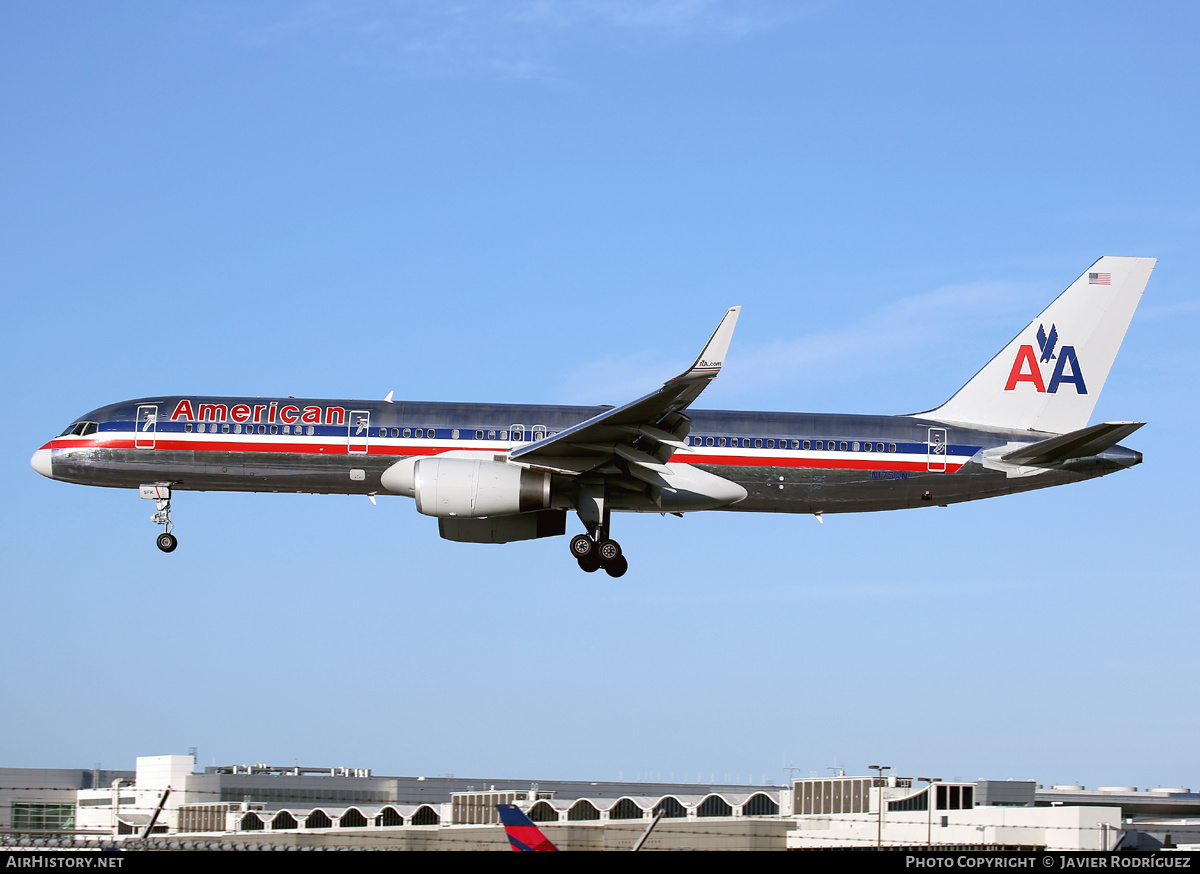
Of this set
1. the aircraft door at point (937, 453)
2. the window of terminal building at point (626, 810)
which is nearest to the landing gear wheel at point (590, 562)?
the window of terminal building at point (626, 810)

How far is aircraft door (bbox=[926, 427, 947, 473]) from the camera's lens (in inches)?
1540

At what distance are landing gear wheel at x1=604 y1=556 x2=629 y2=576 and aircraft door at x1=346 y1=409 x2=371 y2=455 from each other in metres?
7.80

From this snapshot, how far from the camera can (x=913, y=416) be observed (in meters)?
40.9

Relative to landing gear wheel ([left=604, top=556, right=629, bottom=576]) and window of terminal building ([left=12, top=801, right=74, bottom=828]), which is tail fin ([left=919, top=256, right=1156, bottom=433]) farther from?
window of terminal building ([left=12, top=801, right=74, bottom=828])

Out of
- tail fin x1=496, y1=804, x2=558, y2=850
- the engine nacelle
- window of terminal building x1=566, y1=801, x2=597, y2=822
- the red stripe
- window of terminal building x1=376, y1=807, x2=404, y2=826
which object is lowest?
window of terminal building x1=376, y1=807, x2=404, y2=826

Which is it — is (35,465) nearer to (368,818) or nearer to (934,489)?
(368,818)

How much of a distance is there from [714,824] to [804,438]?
40.6ft

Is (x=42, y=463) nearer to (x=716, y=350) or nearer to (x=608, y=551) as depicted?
(x=608, y=551)

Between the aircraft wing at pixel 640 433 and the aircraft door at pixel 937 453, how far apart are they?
24.2 feet

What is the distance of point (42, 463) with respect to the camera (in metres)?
40.4

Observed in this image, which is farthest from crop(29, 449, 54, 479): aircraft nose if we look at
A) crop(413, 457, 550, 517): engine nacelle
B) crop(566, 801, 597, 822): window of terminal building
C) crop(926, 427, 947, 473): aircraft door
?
crop(926, 427, 947, 473): aircraft door

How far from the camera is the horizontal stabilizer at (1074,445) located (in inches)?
1390
